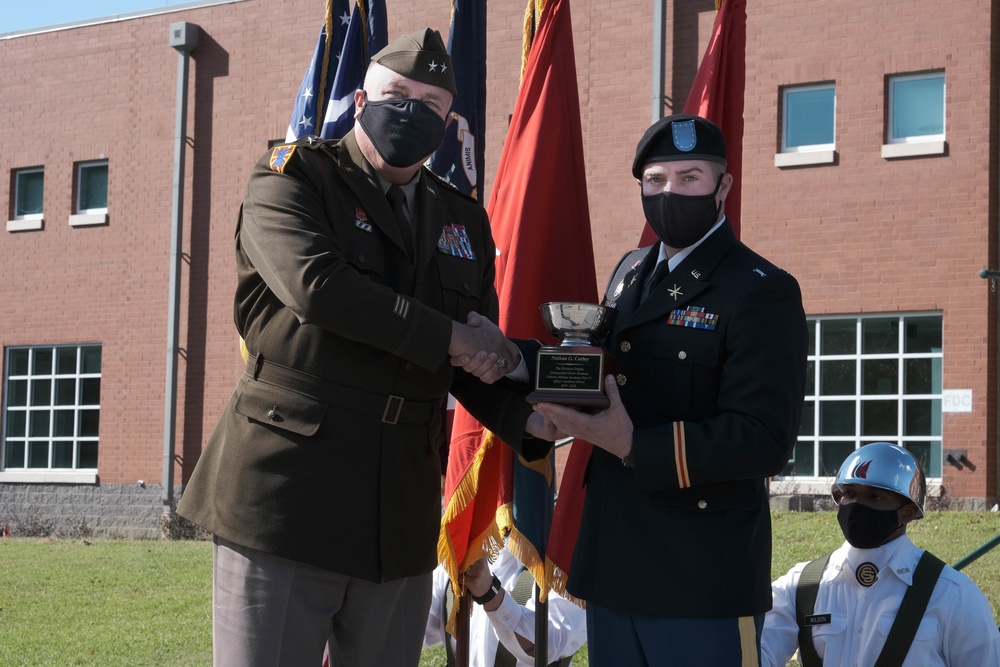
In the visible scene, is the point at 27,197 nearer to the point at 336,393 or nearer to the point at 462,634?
the point at 462,634

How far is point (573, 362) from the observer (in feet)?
9.84

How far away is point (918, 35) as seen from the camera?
13078mm

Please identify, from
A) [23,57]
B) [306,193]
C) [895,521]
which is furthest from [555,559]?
[23,57]

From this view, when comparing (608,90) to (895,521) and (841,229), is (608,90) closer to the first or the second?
(841,229)

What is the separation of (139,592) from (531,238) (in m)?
6.35

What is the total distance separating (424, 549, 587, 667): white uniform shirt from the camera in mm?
4949

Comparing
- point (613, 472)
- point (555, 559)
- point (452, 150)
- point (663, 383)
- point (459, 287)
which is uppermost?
point (452, 150)

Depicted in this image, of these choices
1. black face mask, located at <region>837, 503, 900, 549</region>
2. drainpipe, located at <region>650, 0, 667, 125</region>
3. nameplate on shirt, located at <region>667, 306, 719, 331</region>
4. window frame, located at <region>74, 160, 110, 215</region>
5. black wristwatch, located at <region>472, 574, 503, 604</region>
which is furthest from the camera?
window frame, located at <region>74, 160, 110, 215</region>

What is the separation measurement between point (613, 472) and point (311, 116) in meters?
4.31

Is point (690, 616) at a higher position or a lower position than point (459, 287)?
lower

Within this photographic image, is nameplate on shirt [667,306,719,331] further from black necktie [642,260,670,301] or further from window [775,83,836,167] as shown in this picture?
window [775,83,836,167]

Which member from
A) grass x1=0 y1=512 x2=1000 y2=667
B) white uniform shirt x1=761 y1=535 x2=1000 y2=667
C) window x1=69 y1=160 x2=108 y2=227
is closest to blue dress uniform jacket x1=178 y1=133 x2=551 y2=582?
white uniform shirt x1=761 y1=535 x2=1000 y2=667

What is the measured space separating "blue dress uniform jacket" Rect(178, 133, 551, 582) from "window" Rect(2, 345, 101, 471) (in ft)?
52.6

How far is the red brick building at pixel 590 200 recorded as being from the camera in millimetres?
12898
